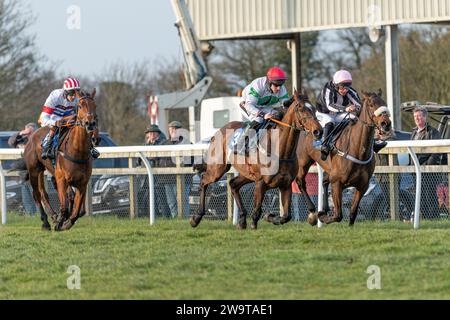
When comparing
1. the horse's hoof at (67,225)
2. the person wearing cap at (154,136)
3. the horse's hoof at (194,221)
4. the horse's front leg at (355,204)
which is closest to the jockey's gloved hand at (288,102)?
the horse's front leg at (355,204)

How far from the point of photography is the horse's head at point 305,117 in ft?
43.6

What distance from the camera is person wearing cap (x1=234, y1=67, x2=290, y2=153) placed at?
46.3 feet

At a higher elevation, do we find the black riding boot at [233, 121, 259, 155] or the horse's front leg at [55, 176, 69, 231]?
the black riding boot at [233, 121, 259, 155]

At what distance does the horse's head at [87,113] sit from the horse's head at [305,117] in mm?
2456

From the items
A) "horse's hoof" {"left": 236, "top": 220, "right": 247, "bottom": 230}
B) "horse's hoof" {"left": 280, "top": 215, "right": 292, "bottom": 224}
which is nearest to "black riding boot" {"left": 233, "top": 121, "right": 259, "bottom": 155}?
"horse's hoof" {"left": 236, "top": 220, "right": 247, "bottom": 230}

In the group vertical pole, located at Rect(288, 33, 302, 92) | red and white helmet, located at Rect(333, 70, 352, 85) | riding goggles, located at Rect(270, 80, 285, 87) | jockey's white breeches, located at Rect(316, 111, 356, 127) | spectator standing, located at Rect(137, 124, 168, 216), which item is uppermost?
vertical pole, located at Rect(288, 33, 302, 92)

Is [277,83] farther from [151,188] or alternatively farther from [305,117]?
[151,188]

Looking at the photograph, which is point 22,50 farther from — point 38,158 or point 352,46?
point 38,158

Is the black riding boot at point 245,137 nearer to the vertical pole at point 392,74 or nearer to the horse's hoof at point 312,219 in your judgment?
the horse's hoof at point 312,219

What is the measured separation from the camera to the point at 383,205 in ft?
48.7

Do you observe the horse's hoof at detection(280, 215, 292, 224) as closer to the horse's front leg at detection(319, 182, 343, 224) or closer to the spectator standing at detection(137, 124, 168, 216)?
the horse's front leg at detection(319, 182, 343, 224)

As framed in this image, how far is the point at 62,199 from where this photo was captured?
47.7 ft

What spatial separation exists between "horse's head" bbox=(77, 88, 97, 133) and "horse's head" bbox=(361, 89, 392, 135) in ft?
11.0
